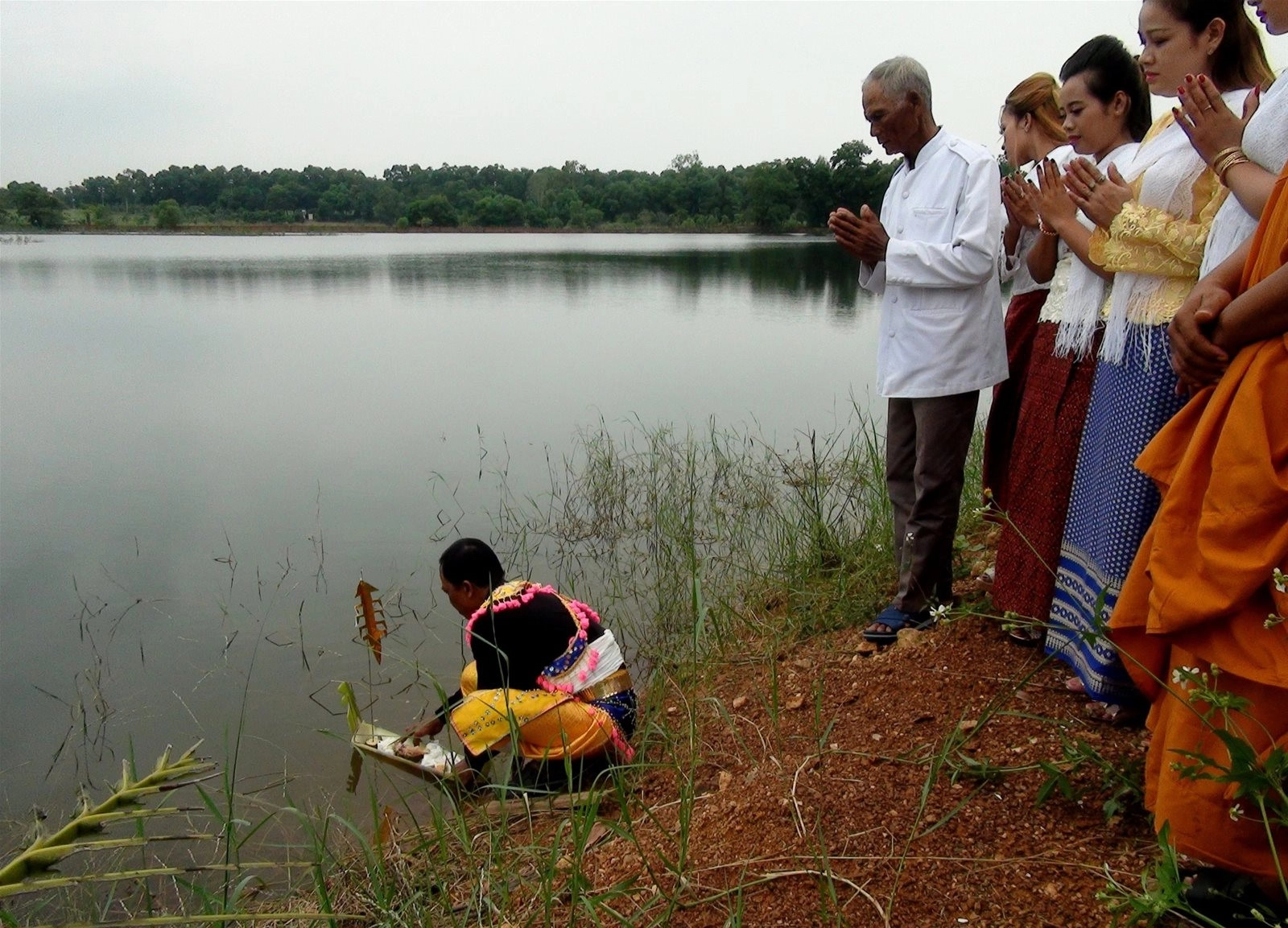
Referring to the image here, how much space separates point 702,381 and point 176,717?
5568mm

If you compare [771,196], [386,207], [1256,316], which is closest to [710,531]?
[1256,316]

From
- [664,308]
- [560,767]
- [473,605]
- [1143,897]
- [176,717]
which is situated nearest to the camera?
[1143,897]

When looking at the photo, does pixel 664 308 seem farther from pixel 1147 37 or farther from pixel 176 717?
pixel 1147 37

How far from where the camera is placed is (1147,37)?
1.79m

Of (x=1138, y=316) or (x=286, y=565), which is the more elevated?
(x=1138, y=316)

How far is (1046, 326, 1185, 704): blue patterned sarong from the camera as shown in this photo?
1757mm

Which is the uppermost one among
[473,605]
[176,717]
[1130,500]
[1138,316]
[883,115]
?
[883,115]

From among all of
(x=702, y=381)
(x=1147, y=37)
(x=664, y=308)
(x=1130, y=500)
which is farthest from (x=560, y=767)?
(x=664, y=308)

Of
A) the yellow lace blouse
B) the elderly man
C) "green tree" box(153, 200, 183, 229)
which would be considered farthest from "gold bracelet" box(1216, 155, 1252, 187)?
"green tree" box(153, 200, 183, 229)

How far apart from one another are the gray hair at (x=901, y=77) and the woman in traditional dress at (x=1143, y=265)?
1.93ft

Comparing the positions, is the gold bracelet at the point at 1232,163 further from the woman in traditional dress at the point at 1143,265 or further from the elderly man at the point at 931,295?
the elderly man at the point at 931,295

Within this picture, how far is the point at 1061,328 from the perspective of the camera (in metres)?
2.11

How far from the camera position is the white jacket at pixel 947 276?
7.72 ft

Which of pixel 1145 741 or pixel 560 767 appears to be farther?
pixel 560 767
